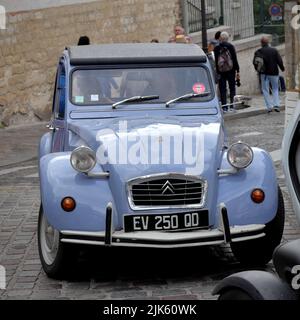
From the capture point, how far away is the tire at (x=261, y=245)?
706cm

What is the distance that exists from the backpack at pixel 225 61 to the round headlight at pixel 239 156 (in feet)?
40.6

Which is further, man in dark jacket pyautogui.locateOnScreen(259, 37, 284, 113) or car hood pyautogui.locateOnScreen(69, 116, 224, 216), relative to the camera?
man in dark jacket pyautogui.locateOnScreen(259, 37, 284, 113)

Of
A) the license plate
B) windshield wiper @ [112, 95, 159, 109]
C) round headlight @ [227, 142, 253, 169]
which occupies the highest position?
windshield wiper @ [112, 95, 159, 109]

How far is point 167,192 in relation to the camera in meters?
6.78

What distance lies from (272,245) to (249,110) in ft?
43.6

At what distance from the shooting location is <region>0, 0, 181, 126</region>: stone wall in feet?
63.2

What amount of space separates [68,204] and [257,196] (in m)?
1.41

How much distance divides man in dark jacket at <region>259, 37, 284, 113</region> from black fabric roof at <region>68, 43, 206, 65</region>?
1144 centimetres

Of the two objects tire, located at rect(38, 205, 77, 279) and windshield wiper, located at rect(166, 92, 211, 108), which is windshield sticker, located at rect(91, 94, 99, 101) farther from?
tire, located at rect(38, 205, 77, 279)

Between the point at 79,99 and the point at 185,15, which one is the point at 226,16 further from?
the point at 79,99

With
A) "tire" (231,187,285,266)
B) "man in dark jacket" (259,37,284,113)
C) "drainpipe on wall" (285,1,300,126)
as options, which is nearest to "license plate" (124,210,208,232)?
"tire" (231,187,285,266)

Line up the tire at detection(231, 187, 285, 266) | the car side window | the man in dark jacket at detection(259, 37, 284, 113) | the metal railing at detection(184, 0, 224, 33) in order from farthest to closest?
the metal railing at detection(184, 0, 224, 33)
the man in dark jacket at detection(259, 37, 284, 113)
the car side window
the tire at detection(231, 187, 285, 266)

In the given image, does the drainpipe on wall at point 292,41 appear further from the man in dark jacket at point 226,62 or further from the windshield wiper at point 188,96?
the windshield wiper at point 188,96

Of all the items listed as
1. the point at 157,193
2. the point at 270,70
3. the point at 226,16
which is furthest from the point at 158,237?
the point at 226,16
